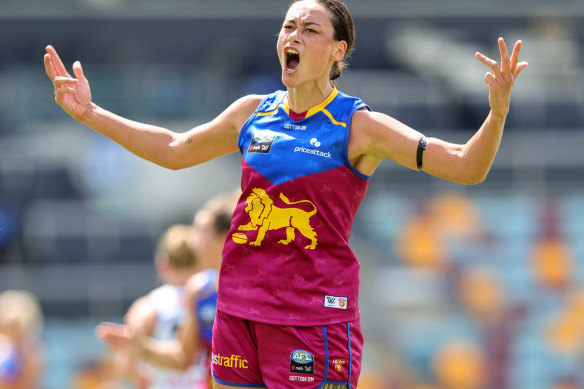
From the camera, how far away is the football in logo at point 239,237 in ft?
11.4

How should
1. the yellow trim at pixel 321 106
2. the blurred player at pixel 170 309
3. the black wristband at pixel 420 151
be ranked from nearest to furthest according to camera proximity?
the black wristband at pixel 420 151 < the yellow trim at pixel 321 106 < the blurred player at pixel 170 309

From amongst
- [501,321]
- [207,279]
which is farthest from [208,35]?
[207,279]

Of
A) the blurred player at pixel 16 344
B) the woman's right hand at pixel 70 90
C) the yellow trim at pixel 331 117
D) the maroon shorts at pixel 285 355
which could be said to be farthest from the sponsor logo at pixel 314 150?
the blurred player at pixel 16 344

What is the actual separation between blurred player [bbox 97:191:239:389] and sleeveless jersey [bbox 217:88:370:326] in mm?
1240

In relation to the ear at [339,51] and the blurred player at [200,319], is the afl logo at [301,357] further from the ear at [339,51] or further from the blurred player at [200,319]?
the blurred player at [200,319]

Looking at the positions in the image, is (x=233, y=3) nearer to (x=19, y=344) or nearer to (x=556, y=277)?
(x=556, y=277)

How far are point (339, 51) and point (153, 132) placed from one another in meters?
0.80

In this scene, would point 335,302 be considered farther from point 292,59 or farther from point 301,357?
point 292,59

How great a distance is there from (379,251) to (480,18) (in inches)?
370

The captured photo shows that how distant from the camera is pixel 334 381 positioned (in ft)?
11.2

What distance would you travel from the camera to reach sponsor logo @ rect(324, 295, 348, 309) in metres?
3.42

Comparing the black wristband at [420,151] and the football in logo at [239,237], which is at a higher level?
the black wristband at [420,151]

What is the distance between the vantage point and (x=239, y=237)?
138 inches

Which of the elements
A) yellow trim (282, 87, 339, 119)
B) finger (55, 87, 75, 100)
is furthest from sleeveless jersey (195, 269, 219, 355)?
yellow trim (282, 87, 339, 119)
